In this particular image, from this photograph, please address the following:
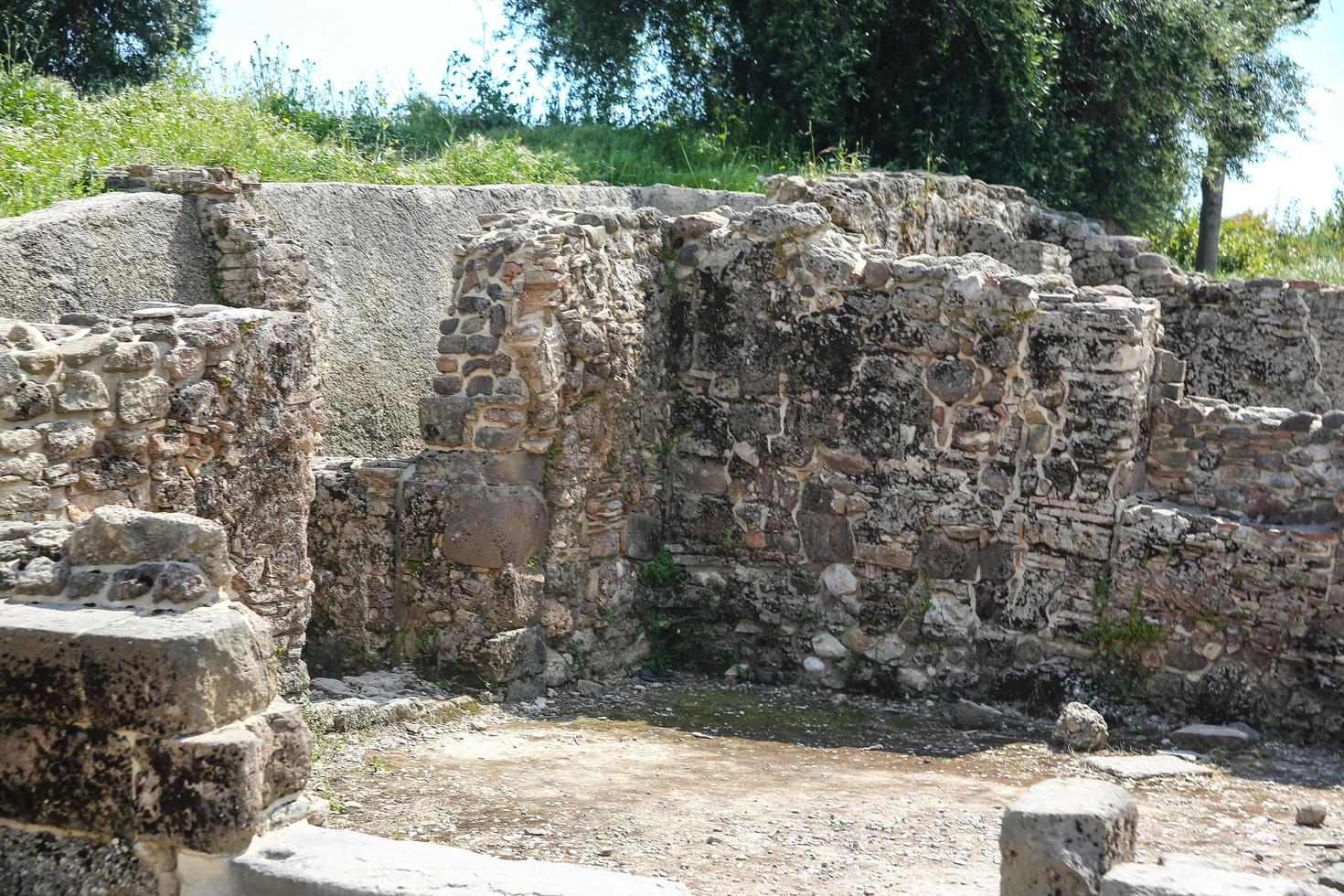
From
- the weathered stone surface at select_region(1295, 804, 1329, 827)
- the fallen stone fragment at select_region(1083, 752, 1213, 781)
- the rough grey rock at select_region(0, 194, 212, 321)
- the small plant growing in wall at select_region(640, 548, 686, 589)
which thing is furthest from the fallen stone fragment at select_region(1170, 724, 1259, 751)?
the rough grey rock at select_region(0, 194, 212, 321)

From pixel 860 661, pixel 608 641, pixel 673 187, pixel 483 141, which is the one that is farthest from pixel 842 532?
pixel 483 141

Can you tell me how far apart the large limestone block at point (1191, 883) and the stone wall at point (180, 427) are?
343 cm

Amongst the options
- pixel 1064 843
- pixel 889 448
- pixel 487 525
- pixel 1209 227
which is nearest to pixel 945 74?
pixel 1209 227

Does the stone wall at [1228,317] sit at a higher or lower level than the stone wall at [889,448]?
higher

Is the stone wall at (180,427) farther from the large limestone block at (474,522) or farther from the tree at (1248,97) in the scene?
the tree at (1248,97)

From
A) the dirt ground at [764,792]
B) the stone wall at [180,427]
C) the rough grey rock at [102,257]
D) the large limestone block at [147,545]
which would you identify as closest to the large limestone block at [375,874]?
the large limestone block at [147,545]

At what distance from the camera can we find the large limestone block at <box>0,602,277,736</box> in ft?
10.2

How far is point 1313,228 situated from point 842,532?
12.2 meters

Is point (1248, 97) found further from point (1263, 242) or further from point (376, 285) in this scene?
point (376, 285)

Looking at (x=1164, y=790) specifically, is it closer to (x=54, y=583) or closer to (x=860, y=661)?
(x=860, y=661)

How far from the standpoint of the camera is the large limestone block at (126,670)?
10.2 ft

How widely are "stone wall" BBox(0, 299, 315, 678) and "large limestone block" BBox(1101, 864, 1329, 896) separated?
11.3 feet

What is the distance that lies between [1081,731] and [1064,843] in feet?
9.53

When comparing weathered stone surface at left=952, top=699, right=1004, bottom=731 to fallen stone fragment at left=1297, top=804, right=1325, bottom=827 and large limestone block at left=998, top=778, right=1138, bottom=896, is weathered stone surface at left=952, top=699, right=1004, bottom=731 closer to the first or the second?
fallen stone fragment at left=1297, top=804, right=1325, bottom=827
